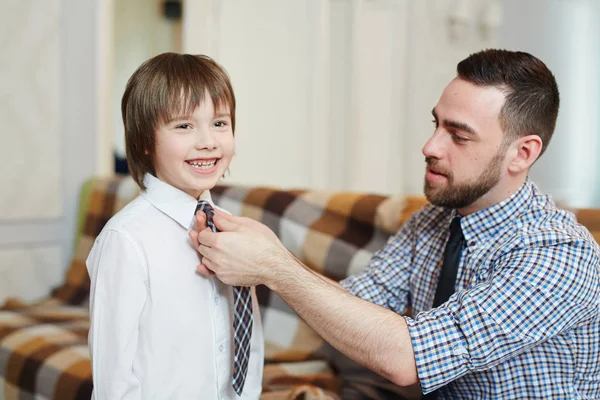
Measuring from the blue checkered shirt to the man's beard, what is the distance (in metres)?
0.04

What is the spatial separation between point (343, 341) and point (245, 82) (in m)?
2.66

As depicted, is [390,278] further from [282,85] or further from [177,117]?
[282,85]

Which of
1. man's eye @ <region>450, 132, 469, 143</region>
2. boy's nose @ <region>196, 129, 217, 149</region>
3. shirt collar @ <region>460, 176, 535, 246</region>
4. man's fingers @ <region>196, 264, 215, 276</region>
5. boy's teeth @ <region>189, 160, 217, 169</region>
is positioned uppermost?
boy's nose @ <region>196, 129, 217, 149</region>

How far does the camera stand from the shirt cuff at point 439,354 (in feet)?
4.06

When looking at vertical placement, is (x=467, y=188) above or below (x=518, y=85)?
below

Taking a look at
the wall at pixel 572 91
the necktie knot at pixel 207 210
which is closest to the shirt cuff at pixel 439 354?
the necktie knot at pixel 207 210

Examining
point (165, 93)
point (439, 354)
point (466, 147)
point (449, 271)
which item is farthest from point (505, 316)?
point (165, 93)

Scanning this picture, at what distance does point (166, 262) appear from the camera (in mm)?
1189

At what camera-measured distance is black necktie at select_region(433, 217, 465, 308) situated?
4.82 feet

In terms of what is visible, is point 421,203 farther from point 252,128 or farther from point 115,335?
point 252,128

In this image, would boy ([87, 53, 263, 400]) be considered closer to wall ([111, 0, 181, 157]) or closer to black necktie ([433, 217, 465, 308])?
black necktie ([433, 217, 465, 308])

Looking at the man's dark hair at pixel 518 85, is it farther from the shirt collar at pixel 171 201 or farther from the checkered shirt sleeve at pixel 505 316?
the shirt collar at pixel 171 201

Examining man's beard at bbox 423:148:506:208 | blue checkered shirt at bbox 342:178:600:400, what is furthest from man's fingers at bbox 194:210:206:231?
man's beard at bbox 423:148:506:208

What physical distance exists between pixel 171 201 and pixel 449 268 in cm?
64
